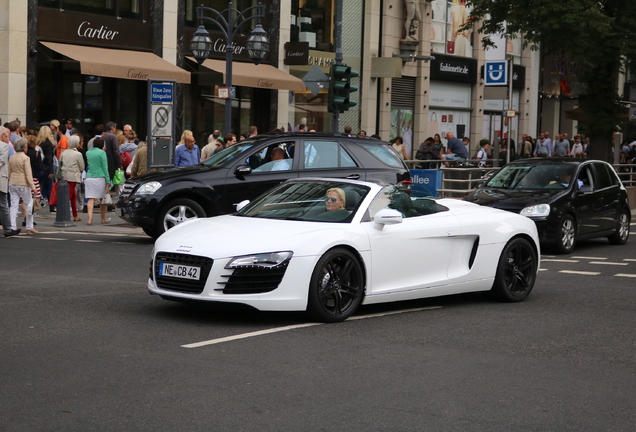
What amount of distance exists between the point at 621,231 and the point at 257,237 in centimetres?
1088

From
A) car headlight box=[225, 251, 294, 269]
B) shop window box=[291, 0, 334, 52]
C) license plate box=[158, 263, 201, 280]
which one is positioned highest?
shop window box=[291, 0, 334, 52]

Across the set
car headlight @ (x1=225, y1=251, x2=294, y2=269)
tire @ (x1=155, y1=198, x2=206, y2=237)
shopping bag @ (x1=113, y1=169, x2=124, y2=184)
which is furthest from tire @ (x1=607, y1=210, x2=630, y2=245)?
car headlight @ (x1=225, y1=251, x2=294, y2=269)

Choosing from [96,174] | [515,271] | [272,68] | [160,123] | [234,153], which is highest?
[272,68]

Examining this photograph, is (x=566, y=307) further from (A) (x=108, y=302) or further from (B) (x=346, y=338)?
(A) (x=108, y=302)

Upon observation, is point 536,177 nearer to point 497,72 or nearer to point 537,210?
point 537,210

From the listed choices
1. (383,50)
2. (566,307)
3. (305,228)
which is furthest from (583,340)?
(383,50)

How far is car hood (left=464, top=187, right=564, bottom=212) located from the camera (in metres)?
15.9

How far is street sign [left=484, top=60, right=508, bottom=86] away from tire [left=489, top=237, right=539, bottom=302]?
47.2 feet

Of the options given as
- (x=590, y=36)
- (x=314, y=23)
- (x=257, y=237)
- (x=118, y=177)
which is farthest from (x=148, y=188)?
(x=314, y=23)

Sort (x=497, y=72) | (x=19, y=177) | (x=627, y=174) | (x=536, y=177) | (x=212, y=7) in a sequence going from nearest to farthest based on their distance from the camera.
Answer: (x=19, y=177), (x=536, y=177), (x=497, y=72), (x=627, y=174), (x=212, y=7)

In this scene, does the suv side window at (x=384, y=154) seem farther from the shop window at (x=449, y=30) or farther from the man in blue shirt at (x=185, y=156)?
the shop window at (x=449, y=30)

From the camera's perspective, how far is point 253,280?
8523 mm

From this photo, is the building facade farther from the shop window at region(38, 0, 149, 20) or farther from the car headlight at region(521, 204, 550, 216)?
the car headlight at region(521, 204, 550, 216)

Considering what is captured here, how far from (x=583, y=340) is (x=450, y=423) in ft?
10.2
